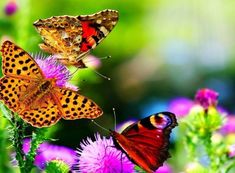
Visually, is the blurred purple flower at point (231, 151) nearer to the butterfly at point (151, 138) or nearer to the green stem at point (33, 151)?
the butterfly at point (151, 138)

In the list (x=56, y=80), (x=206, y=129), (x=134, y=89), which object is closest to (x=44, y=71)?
(x=56, y=80)

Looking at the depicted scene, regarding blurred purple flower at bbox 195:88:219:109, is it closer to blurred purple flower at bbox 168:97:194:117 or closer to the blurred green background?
blurred purple flower at bbox 168:97:194:117

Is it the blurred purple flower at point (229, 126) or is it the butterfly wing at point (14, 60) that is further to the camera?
the blurred purple flower at point (229, 126)

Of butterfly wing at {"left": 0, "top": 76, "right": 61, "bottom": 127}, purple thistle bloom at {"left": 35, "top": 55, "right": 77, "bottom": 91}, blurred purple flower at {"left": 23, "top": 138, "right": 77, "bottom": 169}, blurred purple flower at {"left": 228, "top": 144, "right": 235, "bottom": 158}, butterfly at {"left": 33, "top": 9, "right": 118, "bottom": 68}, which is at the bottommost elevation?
blurred purple flower at {"left": 23, "top": 138, "right": 77, "bottom": 169}

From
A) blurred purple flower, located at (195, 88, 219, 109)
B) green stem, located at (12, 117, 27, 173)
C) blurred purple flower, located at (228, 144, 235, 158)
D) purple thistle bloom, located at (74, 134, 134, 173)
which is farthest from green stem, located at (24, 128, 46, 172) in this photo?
blurred purple flower, located at (195, 88, 219, 109)

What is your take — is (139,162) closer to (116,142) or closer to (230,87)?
(116,142)

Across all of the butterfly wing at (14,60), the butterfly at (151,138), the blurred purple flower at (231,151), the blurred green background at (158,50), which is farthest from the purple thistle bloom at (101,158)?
the blurred green background at (158,50)
